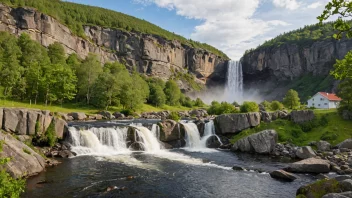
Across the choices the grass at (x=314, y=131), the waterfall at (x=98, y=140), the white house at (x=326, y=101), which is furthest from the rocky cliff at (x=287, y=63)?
the waterfall at (x=98, y=140)

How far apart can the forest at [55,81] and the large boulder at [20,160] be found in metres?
46.1

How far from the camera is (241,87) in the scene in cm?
19300

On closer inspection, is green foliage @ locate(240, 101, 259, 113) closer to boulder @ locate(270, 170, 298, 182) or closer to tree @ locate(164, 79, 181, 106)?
boulder @ locate(270, 170, 298, 182)

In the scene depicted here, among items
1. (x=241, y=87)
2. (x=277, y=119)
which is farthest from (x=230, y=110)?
(x=241, y=87)

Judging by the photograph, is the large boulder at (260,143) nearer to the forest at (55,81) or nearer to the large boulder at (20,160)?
the large boulder at (20,160)

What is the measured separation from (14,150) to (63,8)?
183 metres

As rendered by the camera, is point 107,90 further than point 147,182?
Yes

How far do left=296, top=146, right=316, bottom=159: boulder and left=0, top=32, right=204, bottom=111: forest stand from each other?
6417 cm

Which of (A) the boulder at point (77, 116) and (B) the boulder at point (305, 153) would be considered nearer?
(B) the boulder at point (305, 153)

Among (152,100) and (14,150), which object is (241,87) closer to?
(152,100)

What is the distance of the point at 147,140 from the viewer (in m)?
47.1

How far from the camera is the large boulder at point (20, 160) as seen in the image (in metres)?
25.6

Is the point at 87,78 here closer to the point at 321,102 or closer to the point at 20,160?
the point at 20,160

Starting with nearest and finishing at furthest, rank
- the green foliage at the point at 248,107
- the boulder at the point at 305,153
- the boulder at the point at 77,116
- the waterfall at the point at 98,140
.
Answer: the boulder at the point at 305,153 → the waterfall at the point at 98,140 → the green foliage at the point at 248,107 → the boulder at the point at 77,116
